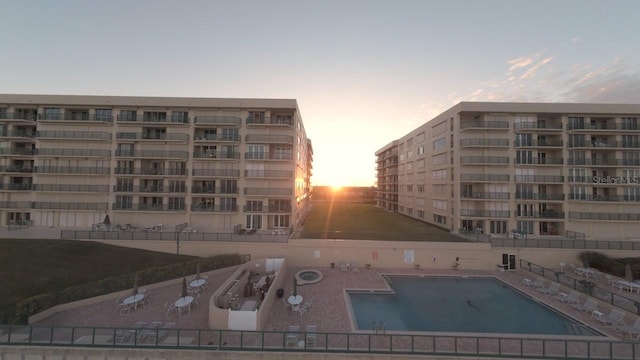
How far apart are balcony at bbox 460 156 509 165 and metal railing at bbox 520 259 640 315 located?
14.0 metres

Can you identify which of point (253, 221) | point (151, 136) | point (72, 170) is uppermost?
point (151, 136)

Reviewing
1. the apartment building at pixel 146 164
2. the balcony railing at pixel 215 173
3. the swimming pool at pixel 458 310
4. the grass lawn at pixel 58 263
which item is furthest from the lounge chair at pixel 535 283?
the balcony railing at pixel 215 173

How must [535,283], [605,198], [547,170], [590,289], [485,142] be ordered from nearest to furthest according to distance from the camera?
[590,289] → [535,283] → [605,198] → [547,170] → [485,142]

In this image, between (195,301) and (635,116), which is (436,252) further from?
(635,116)

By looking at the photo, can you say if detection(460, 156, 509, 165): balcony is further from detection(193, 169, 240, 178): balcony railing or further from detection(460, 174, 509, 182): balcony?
detection(193, 169, 240, 178): balcony railing

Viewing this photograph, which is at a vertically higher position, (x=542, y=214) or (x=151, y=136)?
(x=151, y=136)

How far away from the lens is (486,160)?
35.7 metres

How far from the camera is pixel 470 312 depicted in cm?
1778

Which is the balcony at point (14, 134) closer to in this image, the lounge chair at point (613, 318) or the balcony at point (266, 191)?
the balcony at point (266, 191)

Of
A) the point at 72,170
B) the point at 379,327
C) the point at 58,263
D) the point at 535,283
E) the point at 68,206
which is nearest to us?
the point at 379,327

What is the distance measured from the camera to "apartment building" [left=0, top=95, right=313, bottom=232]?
35.4 metres

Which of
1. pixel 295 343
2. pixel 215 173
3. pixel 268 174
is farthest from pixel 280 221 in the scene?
pixel 295 343

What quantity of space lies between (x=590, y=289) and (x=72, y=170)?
178 feet

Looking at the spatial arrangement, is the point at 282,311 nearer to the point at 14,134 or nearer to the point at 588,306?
the point at 588,306
